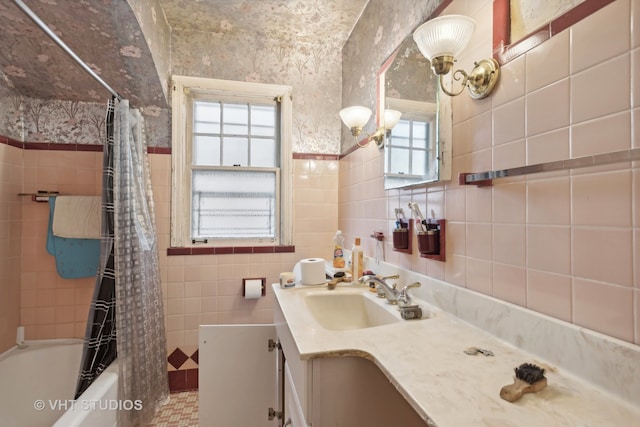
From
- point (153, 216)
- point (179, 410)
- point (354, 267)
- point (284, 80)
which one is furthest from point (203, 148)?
point (179, 410)

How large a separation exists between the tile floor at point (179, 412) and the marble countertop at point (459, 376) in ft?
4.62

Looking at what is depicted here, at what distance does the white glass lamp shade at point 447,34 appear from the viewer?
3.03 feet

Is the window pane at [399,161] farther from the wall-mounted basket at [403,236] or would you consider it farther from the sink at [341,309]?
the sink at [341,309]

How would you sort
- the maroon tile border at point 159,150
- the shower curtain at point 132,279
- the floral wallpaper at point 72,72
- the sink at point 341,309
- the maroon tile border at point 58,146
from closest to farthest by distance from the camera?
the sink at point 341,309 → the floral wallpaper at point 72,72 → the shower curtain at point 132,279 → the maroon tile border at point 58,146 → the maroon tile border at point 159,150

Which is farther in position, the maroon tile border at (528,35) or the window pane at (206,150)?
the window pane at (206,150)

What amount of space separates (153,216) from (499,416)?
2.10m

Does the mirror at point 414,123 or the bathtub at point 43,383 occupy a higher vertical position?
the mirror at point 414,123

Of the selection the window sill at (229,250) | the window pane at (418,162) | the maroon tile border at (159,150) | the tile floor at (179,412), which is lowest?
the tile floor at (179,412)

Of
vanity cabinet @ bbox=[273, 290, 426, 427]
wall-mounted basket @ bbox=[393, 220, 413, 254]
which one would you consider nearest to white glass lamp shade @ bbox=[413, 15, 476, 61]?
wall-mounted basket @ bbox=[393, 220, 413, 254]

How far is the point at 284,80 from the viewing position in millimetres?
2367

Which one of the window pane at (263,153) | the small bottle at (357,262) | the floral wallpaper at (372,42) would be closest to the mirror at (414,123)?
the floral wallpaper at (372,42)

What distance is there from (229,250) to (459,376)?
1884 mm

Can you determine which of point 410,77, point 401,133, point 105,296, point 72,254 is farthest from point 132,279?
point 410,77

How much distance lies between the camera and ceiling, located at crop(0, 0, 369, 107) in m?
1.51
